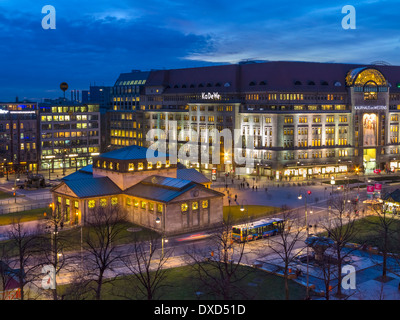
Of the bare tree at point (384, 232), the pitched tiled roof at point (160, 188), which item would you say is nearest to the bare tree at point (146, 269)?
the pitched tiled roof at point (160, 188)

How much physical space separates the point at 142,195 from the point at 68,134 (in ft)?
339

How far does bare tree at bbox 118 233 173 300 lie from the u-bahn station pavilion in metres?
7.45

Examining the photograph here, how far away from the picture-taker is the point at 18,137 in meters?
169

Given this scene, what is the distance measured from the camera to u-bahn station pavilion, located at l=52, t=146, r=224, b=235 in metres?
82.2

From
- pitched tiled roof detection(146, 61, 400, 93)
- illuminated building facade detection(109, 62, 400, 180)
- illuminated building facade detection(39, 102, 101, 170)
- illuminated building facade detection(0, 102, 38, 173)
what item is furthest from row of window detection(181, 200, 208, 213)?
illuminated building facade detection(0, 102, 38, 173)

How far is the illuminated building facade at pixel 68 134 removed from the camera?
17412cm

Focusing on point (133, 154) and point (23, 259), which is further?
point (133, 154)

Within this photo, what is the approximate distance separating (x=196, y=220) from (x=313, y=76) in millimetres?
104043

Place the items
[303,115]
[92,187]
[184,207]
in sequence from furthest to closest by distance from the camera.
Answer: [303,115] → [92,187] → [184,207]

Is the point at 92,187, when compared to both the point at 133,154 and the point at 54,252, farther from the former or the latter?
the point at 54,252

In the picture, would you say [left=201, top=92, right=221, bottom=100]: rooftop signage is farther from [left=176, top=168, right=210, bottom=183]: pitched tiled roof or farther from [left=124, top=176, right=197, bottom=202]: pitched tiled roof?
[left=124, top=176, right=197, bottom=202]: pitched tiled roof

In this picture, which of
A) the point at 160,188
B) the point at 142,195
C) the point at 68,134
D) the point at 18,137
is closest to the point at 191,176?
the point at 160,188
